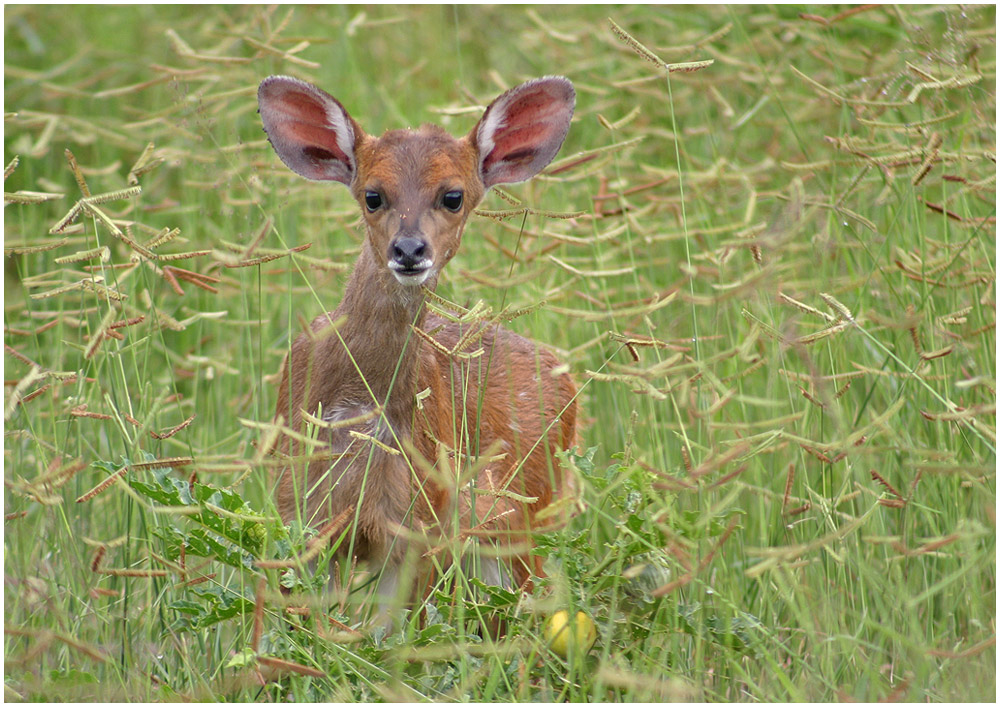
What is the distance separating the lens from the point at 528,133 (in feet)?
16.1

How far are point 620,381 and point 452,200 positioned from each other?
0.95m

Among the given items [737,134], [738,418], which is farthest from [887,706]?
[737,134]

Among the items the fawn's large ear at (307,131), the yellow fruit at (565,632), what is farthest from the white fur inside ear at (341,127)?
the yellow fruit at (565,632)

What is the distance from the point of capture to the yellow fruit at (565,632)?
3521mm

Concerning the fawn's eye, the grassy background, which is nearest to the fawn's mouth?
the grassy background

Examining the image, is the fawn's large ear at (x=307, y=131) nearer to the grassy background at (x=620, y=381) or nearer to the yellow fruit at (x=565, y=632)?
the grassy background at (x=620, y=381)

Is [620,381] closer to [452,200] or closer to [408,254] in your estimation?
[452,200]

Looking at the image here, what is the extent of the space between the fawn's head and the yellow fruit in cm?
126

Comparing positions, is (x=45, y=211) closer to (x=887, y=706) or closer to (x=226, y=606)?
(x=226, y=606)

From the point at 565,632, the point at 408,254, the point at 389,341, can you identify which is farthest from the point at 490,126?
the point at 565,632

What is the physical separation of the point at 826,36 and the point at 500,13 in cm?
298

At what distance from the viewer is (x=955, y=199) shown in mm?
5492

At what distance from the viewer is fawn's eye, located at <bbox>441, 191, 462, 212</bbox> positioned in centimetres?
448

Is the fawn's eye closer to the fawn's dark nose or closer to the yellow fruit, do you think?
the fawn's dark nose
